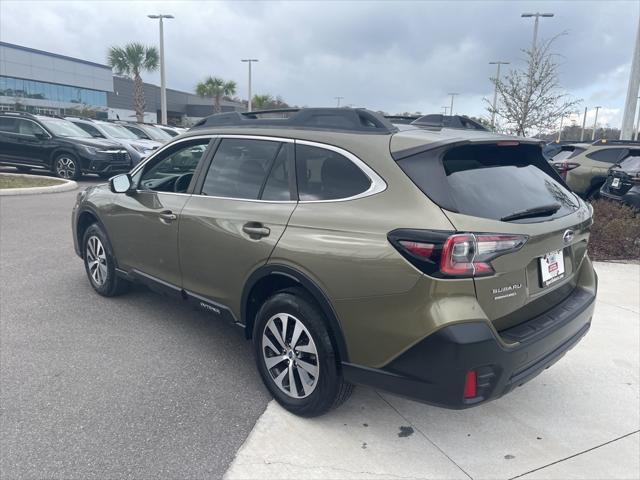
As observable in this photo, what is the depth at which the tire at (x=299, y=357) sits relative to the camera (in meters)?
2.84

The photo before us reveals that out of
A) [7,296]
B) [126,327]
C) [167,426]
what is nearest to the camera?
[167,426]

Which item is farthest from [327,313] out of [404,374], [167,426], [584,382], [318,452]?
[584,382]

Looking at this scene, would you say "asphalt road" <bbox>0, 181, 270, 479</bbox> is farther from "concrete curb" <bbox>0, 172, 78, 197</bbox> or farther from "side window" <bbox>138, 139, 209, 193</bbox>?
"concrete curb" <bbox>0, 172, 78, 197</bbox>

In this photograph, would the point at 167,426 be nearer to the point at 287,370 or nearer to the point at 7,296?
the point at 287,370

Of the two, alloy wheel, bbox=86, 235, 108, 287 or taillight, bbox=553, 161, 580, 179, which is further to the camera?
taillight, bbox=553, 161, 580, 179

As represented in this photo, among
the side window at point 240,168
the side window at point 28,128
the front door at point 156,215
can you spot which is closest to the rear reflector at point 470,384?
the side window at point 240,168

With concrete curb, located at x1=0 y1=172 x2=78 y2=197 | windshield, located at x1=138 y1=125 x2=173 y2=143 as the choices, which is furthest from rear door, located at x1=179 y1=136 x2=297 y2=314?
windshield, located at x1=138 y1=125 x2=173 y2=143

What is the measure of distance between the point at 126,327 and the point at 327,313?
7.79 feet

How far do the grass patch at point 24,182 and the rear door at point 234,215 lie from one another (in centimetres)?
1017

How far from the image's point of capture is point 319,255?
2.76 metres

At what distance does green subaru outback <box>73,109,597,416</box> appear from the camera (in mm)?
2406

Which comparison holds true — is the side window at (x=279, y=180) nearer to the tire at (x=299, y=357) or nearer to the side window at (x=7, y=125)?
the tire at (x=299, y=357)

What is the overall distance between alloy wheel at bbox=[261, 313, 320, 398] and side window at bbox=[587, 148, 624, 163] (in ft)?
32.6

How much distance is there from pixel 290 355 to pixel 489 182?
4.99 feet
